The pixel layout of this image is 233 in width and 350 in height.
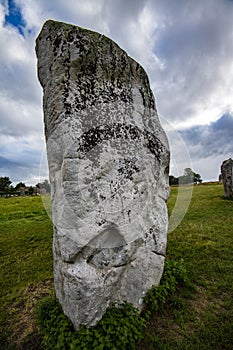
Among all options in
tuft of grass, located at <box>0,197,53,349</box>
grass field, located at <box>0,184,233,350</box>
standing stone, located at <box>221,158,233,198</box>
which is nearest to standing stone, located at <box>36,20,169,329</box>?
grass field, located at <box>0,184,233,350</box>

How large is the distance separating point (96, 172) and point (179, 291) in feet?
11.0

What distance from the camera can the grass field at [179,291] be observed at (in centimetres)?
420

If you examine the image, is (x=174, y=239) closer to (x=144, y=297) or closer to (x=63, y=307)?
(x=144, y=297)

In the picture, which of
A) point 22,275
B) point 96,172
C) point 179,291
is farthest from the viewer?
point 22,275

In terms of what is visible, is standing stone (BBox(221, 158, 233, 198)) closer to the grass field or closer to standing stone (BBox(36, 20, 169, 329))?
the grass field

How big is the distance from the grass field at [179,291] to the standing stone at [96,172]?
0.79 metres

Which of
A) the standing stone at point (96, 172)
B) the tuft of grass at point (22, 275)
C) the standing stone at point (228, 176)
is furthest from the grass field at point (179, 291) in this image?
the standing stone at point (228, 176)

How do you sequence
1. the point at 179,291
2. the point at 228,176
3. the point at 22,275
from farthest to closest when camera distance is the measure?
the point at 228,176 → the point at 22,275 → the point at 179,291

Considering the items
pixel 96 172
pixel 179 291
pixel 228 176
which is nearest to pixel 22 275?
pixel 179 291

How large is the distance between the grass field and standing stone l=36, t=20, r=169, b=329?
79cm

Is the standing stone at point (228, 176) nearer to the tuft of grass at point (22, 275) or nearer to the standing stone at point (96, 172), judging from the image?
the tuft of grass at point (22, 275)

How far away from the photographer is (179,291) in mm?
5266

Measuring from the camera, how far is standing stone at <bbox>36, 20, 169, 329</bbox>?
12.4 ft

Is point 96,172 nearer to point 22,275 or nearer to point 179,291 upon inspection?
point 179,291
